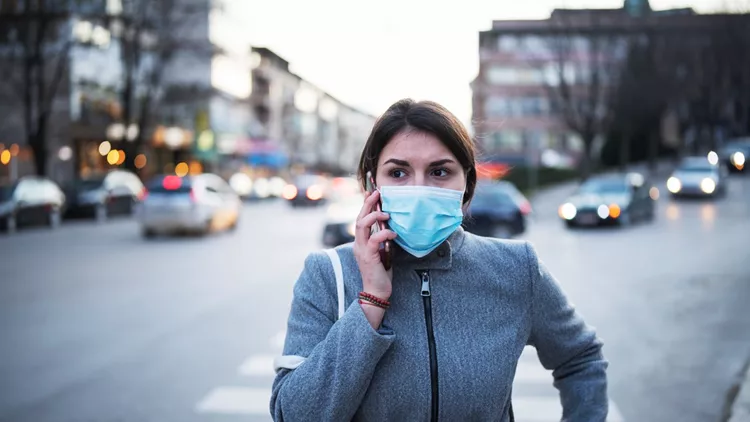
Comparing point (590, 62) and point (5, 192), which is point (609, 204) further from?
point (590, 62)

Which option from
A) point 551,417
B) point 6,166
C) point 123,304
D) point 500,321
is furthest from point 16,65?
point 500,321

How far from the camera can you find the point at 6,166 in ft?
147

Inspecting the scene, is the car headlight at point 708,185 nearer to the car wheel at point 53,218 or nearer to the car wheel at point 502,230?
the car wheel at point 502,230

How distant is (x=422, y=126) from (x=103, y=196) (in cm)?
3402

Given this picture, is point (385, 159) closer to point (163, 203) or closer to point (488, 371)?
point (488, 371)

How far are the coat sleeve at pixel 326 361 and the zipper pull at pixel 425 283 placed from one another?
15 centimetres

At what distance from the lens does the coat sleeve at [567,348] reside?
2.36 m

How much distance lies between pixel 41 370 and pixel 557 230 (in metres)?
20.4

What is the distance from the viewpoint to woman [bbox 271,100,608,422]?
2.05 meters

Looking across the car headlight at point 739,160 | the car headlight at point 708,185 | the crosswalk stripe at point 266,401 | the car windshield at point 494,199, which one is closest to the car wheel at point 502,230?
the car windshield at point 494,199

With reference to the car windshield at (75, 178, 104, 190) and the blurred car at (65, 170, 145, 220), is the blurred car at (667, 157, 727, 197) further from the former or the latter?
the car windshield at (75, 178, 104, 190)

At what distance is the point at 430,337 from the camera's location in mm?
2127

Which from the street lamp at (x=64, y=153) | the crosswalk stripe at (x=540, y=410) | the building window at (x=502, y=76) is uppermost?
the building window at (x=502, y=76)

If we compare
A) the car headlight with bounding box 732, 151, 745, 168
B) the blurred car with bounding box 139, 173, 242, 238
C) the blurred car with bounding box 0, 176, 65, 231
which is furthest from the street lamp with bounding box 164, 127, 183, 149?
the car headlight with bounding box 732, 151, 745, 168
